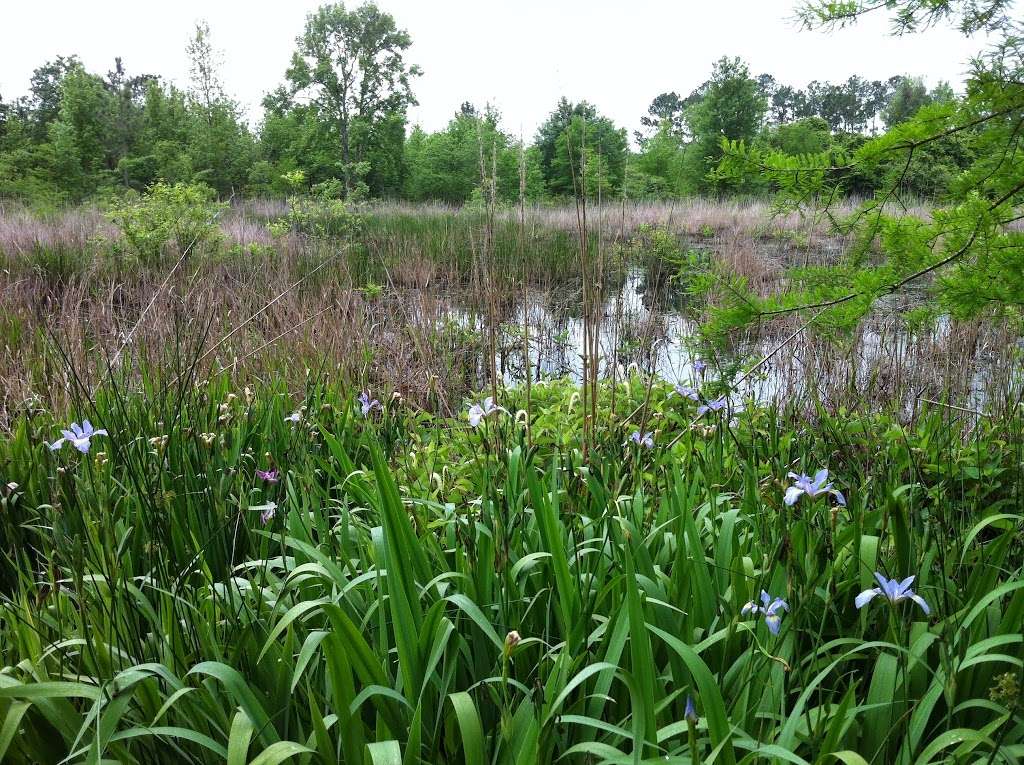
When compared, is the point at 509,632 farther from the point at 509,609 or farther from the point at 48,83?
the point at 48,83

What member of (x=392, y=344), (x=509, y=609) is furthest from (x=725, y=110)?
(x=509, y=609)

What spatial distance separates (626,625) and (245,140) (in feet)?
91.7

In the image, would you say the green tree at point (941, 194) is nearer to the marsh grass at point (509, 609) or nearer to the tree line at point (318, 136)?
the marsh grass at point (509, 609)

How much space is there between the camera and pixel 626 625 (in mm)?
1291

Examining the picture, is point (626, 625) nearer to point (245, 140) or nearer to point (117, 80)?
point (245, 140)

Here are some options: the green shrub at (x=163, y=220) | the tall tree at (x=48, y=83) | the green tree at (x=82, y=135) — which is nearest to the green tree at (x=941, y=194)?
the green shrub at (x=163, y=220)

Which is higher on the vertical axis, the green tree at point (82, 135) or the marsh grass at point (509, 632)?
the green tree at point (82, 135)

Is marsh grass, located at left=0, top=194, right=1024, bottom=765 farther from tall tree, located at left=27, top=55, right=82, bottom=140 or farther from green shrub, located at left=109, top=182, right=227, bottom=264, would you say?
tall tree, located at left=27, top=55, right=82, bottom=140

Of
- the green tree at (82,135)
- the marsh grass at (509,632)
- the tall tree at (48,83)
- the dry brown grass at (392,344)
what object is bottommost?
the marsh grass at (509,632)

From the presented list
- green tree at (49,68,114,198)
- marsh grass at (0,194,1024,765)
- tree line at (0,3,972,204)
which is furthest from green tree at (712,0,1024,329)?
green tree at (49,68,114,198)

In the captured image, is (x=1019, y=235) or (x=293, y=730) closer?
(x=293, y=730)

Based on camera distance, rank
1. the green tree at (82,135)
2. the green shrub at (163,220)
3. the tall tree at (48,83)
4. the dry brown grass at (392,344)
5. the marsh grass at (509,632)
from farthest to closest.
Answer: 1. the tall tree at (48,83)
2. the green tree at (82,135)
3. the green shrub at (163,220)
4. the dry brown grass at (392,344)
5. the marsh grass at (509,632)

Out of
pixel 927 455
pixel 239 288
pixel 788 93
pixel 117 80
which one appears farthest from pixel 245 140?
pixel 788 93

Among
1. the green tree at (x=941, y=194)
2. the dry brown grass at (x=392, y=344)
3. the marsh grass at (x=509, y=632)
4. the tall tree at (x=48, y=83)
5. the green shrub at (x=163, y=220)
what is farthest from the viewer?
the tall tree at (x=48, y=83)
